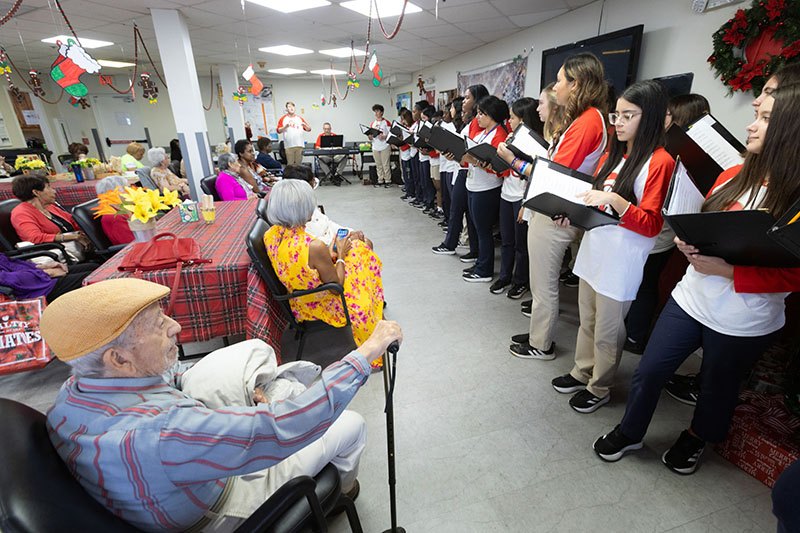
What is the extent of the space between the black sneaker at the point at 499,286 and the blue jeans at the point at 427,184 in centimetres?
275

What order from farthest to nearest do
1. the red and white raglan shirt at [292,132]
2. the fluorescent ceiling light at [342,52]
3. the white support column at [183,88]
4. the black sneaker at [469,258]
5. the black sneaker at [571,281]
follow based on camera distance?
the red and white raglan shirt at [292,132]
the fluorescent ceiling light at [342,52]
the white support column at [183,88]
the black sneaker at [469,258]
the black sneaker at [571,281]

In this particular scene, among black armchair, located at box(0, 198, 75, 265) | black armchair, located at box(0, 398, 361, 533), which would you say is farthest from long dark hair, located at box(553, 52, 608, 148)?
black armchair, located at box(0, 198, 75, 265)

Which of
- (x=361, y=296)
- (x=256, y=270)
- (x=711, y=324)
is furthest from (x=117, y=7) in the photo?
(x=711, y=324)

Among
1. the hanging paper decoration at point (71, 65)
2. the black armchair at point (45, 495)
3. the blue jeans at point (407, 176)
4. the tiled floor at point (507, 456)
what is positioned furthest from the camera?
the blue jeans at point (407, 176)

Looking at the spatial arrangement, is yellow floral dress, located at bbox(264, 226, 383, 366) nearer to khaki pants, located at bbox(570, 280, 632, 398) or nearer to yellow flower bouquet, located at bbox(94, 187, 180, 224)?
yellow flower bouquet, located at bbox(94, 187, 180, 224)

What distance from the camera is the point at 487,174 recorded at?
2.99m

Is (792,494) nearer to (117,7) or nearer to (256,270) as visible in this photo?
(256,270)

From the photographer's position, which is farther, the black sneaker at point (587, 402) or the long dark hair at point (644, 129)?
the black sneaker at point (587, 402)

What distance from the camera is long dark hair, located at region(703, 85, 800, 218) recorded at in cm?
97

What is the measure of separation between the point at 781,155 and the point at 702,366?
74 centimetres

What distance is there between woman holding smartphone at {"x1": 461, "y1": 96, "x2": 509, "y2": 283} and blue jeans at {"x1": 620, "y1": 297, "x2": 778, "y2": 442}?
1692mm

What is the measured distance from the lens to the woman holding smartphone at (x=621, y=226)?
55.3 inches

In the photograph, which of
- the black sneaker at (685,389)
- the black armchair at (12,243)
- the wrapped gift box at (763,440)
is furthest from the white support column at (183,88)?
the wrapped gift box at (763,440)

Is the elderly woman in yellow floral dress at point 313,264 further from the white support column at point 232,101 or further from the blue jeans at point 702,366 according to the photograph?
the white support column at point 232,101
